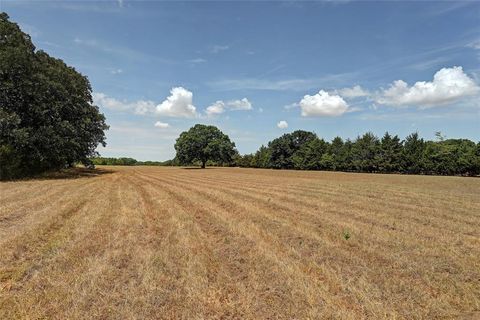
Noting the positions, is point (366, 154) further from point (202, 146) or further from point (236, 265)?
point (236, 265)

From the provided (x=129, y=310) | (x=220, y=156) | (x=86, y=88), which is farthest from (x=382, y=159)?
(x=129, y=310)

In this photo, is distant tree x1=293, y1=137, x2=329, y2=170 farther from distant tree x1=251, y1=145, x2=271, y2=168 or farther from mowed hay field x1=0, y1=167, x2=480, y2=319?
mowed hay field x1=0, y1=167, x2=480, y2=319

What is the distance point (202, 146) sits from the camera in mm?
89688

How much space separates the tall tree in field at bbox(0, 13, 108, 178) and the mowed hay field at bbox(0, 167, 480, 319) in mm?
17189

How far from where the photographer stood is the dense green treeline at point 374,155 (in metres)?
74.4

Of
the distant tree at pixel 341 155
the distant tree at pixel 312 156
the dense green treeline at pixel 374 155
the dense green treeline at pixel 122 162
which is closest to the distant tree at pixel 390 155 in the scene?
the dense green treeline at pixel 374 155

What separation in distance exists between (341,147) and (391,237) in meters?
91.4

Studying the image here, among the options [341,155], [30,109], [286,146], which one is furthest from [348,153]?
[30,109]

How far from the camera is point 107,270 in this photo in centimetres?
683

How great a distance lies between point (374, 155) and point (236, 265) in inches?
3300

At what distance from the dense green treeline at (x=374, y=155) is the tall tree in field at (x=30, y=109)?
229 ft

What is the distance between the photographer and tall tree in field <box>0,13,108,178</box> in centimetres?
2756

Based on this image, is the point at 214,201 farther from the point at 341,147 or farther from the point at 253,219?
the point at 341,147

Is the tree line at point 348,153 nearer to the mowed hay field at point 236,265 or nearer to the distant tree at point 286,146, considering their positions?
the distant tree at point 286,146
